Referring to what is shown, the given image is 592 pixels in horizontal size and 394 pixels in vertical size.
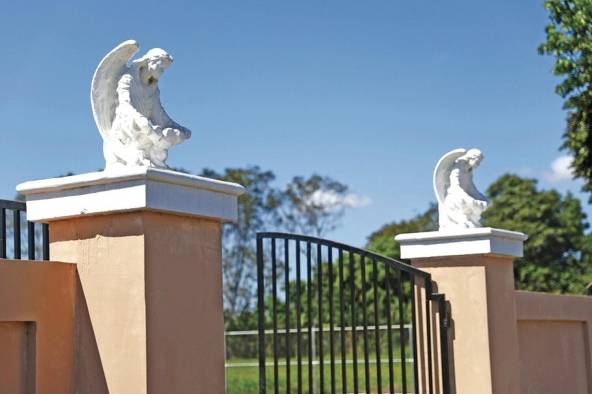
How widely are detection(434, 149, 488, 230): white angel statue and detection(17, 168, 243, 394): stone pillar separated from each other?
3.07 metres

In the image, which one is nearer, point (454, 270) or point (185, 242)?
point (185, 242)

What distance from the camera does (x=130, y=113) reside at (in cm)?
438

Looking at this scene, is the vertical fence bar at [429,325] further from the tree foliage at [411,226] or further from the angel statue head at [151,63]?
the tree foliage at [411,226]

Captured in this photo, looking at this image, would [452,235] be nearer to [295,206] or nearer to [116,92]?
[116,92]

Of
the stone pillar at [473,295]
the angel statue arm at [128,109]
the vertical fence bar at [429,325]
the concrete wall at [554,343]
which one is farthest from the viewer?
the concrete wall at [554,343]

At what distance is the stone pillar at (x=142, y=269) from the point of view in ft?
13.8

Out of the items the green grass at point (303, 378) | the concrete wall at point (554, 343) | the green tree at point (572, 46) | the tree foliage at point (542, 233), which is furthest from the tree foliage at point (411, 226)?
the concrete wall at point (554, 343)

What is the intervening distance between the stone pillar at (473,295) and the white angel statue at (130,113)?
3033 millimetres

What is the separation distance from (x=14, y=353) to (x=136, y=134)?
1.07 meters

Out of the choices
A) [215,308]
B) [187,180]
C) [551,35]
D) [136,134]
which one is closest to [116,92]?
[136,134]

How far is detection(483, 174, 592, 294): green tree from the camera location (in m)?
34.9

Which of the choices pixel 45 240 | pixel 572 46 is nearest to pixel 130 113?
pixel 45 240

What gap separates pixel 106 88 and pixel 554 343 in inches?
211

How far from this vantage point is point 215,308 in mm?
4602
